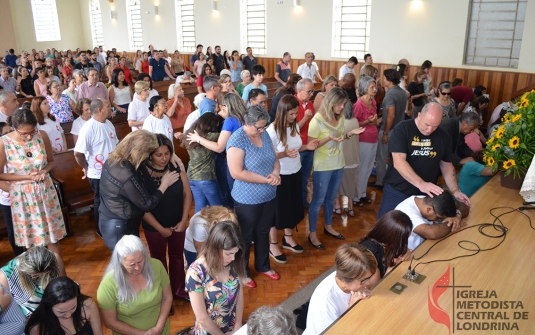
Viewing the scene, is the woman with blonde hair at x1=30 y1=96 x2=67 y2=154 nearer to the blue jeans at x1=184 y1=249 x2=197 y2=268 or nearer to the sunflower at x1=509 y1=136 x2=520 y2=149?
the blue jeans at x1=184 y1=249 x2=197 y2=268

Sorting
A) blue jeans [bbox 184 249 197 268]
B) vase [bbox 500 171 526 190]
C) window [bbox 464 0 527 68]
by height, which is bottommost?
blue jeans [bbox 184 249 197 268]

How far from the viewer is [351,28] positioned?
41.0 ft

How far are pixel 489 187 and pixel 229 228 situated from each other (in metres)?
2.39

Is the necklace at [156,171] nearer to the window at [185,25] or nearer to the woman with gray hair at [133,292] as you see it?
the woman with gray hair at [133,292]

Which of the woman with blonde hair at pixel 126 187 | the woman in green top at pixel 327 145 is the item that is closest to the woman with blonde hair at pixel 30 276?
the woman with blonde hair at pixel 126 187

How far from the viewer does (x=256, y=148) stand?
3.49 meters

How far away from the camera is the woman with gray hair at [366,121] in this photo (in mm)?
5090

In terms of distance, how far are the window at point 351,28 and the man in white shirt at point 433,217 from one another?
9.95 m

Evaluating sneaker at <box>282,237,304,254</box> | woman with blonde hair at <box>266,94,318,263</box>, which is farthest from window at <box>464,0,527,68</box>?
sneaker at <box>282,237,304,254</box>

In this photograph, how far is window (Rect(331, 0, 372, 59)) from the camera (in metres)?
12.2

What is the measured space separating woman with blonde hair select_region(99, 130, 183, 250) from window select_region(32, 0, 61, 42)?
21263mm

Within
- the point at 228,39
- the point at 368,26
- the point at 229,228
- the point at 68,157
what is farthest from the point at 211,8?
the point at 229,228

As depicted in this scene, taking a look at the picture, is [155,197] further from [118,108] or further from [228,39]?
[228,39]

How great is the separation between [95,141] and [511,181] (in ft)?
12.1
